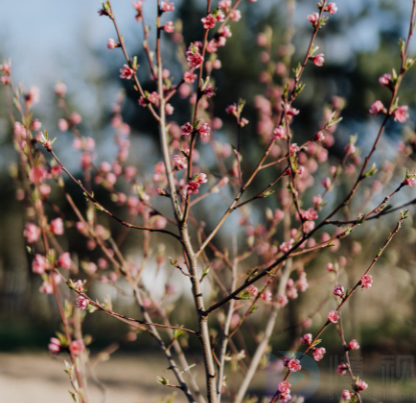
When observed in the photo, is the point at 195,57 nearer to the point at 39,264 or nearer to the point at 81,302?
the point at 81,302

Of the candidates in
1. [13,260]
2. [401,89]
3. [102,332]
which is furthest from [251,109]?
[13,260]

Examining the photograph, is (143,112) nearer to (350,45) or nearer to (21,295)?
(350,45)

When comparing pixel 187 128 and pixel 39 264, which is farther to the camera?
pixel 39 264

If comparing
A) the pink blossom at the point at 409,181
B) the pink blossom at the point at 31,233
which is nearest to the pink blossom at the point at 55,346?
the pink blossom at the point at 31,233

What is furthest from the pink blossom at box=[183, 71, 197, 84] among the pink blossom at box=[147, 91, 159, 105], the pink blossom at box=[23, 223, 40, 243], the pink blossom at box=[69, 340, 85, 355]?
the pink blossom at box=[69, 340, 85, 355]

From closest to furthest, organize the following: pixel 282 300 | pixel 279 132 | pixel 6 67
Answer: pixel 279 132 < pixel 6 67 < pixel 282 300

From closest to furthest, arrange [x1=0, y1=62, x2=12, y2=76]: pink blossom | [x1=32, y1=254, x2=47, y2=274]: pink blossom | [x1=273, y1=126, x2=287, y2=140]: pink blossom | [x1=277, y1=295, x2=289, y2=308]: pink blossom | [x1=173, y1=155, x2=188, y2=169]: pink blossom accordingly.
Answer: [x1=173, y1=155, x2=188, y2=169]: pink blossom
[x1=273, y1=126, x2=287, y2=140]: pink blossom
[x1=32, y1=254, x2=47, y2=274]: pink blossom
[x1=0, y1=62, x2=12, y2=76]: pink blossom
[x1=277, y1=295, x2=289, y2=308]: pink blossom

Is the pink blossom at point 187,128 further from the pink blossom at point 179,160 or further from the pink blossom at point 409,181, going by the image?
the pink blossom at point 409,181

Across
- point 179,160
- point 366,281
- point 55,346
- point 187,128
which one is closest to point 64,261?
point 55,346

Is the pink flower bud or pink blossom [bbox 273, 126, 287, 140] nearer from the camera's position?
the pink flower bud

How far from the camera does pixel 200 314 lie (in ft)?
5.30

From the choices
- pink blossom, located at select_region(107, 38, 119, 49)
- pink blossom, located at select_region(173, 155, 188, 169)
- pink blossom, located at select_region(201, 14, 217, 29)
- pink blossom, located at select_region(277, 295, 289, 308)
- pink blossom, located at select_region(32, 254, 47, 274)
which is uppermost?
pink blossom, located at select_region(107, 38, 119, 49)

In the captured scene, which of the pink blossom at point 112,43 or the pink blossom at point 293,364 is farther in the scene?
the pink blossom at point 112,43

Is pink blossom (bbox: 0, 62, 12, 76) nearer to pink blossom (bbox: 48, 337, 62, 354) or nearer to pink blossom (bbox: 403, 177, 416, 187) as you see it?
pink blossom (bbox: 48, 337, 62, 354)
